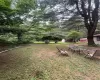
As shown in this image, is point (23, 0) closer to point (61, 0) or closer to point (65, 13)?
point (61, 0)

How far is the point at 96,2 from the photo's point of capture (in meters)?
18.2

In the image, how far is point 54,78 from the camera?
5.22 metres

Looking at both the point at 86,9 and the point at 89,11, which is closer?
the point at 89,11

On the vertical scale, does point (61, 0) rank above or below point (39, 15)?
above

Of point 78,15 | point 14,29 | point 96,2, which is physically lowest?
point 14,29

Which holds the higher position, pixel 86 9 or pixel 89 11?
pixel 86 9

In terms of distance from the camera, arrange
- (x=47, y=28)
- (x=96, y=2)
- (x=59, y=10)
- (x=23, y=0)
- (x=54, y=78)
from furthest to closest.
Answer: (x=47, y=28) → (x=59, y=10) → (x=96, y=2) → (x=23, y=0) → (x=54, y=78)

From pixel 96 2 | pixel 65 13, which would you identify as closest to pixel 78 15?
pixel 65 13

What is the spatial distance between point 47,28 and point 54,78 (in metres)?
20.3

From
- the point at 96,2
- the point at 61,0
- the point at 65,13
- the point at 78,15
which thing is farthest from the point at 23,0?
the point at 96,2

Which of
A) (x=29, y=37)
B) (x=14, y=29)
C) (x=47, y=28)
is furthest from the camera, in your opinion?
(x=47, y=28)

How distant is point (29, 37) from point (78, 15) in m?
8.97

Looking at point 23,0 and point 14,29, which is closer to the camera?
point 14,29

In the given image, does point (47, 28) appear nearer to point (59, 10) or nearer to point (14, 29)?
point (59, 10)
